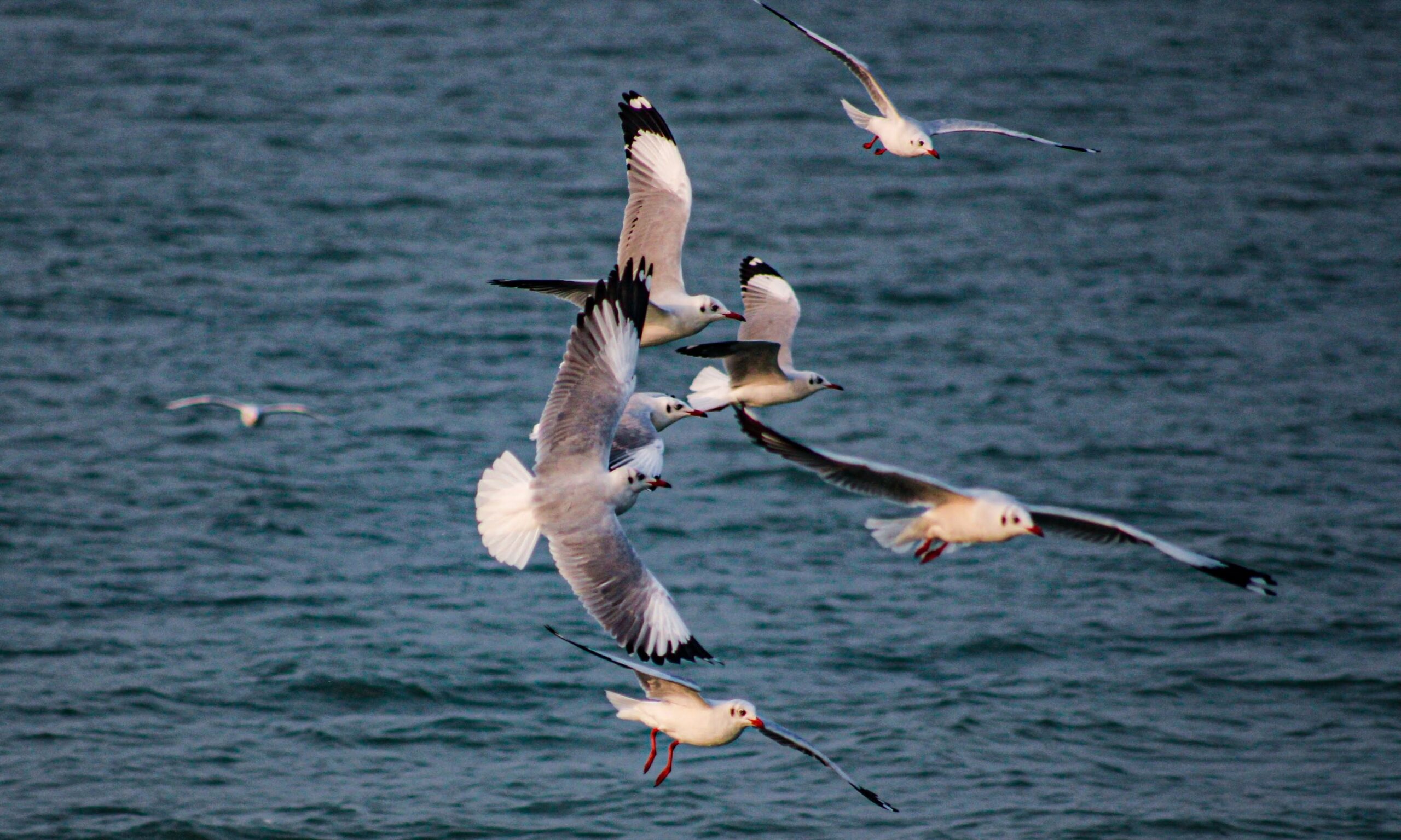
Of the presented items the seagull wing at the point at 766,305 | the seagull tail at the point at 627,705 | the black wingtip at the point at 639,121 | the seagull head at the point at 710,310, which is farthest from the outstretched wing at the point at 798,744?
the black wingtip at the point at 639,121

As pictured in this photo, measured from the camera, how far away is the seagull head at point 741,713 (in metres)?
9.80

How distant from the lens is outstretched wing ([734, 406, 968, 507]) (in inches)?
352

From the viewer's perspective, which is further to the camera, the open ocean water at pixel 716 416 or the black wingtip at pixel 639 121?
the open ocean water at pixel 716 416

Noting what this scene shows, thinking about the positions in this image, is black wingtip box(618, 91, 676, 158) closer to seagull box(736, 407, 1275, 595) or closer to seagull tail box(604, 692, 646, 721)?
seagull box(736, 407, 1275, 595)

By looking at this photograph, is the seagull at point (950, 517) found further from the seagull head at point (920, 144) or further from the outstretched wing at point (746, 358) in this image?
the seagull head at point (920, 144)

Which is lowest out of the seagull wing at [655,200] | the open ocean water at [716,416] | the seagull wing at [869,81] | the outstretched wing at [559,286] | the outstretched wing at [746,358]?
the open ocean water at [716,416]

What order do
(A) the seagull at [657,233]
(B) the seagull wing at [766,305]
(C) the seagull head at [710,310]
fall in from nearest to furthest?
(A) the seagull at [657,233] < (C) the seagull head at [710,310] < (B) the seagull wing at [766,305]

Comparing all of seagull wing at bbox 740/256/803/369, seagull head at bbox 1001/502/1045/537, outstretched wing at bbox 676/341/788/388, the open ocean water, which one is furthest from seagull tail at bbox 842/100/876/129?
the open ocean water

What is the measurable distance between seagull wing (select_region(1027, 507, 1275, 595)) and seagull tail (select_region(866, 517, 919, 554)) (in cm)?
67

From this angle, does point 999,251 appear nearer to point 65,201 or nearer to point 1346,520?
point 1346,520

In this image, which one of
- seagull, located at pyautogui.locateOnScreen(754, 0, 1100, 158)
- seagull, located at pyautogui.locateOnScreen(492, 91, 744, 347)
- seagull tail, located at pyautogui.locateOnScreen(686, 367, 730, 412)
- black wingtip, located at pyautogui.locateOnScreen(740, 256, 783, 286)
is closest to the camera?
seagull, located at pyautogui.locateOnScreen(492, 91, 744, 347)

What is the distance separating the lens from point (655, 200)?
11.4m

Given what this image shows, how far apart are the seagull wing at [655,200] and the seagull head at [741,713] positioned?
94.5 inches

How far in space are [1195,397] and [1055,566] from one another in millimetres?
5067
